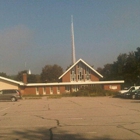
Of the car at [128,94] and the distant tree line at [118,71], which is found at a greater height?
the distant tree line at [118,71]

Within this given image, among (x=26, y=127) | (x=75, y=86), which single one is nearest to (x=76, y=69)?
(x=75, y=86)

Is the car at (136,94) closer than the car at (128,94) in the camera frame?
Yes

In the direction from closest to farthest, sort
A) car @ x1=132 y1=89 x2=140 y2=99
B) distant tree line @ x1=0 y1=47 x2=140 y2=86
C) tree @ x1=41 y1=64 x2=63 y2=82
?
car @ x1=132 y1=89 x2=140 y2=99
distant tree line @ x1=0 y1=47 x2=140 y2=86
tree @ x1=41 y1=64 x2=63 y2=82

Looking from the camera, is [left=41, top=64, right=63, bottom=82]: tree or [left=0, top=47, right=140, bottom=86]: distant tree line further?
[left=41, top=64, right=63, bottom=82]: tree

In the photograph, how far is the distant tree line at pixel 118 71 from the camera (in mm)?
70319

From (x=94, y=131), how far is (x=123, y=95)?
34.1 m

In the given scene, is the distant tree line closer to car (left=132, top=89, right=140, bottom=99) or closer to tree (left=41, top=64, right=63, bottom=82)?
tree (left=41, top=64, right=63, bottom=82)

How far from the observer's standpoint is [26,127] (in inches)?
523

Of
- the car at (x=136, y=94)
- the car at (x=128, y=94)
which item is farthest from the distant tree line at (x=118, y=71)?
the car at (x=136, y=94)

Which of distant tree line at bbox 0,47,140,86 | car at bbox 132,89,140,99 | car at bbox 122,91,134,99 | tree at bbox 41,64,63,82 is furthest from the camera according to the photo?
tree at bbox 41,64,63,82

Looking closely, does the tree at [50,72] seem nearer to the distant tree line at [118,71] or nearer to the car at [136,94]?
the distant tree line at [118,71]

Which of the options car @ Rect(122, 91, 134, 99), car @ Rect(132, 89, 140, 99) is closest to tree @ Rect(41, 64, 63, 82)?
car @ Rect(122, 91, 134, 99)

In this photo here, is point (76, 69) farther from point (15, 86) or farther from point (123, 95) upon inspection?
point (123, 95)

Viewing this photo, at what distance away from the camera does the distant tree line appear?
70.3 meters
